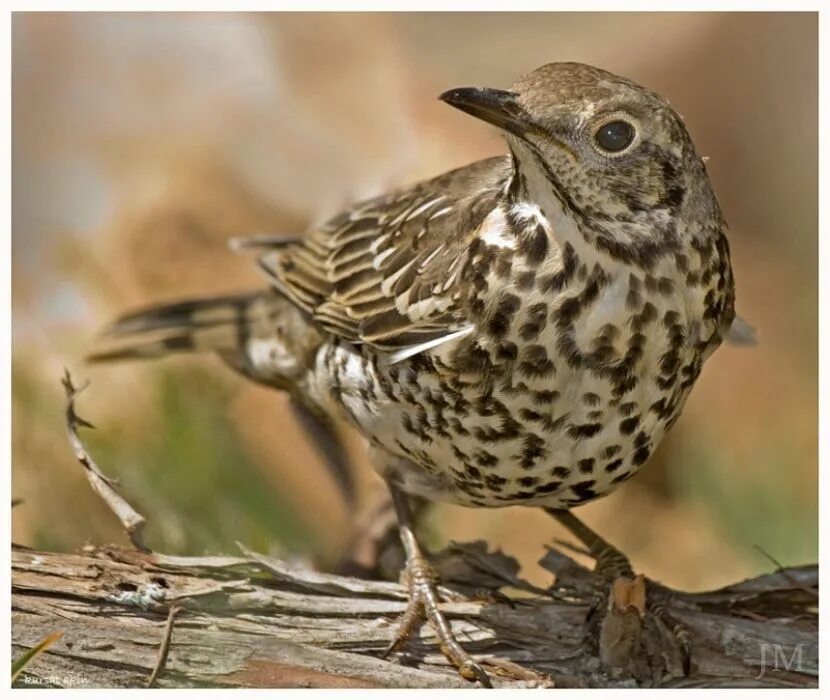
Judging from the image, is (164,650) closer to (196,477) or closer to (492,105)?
(196,477)

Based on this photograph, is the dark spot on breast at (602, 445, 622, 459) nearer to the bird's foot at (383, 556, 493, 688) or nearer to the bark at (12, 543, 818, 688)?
the bark at (12, 543, 818, 688)

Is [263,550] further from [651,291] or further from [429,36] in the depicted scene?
[429,36]

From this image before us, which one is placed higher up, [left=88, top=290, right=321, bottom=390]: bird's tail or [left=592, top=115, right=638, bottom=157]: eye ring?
[left=592, top=115, right=638, bottom=157]: eye ring

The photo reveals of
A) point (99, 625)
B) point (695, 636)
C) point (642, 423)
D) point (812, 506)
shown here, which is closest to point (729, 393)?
point (812, 506)

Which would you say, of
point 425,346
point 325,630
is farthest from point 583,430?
point 325,630

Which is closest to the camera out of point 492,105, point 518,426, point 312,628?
point 492,105

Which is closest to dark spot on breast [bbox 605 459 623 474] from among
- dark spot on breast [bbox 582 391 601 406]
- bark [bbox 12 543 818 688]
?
dark spot on breast [bbox 582 391 601 406]

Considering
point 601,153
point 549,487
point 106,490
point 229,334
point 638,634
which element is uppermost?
point 601,153
